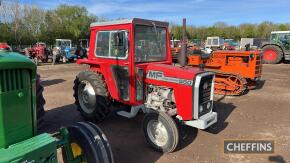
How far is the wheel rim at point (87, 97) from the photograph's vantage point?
550 cm

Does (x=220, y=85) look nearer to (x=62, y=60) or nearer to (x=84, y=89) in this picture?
(x=84, y=89)

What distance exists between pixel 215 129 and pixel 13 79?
14.0 ft

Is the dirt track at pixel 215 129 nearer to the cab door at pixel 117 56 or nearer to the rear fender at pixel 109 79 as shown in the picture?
the rear fender at pixel 109 79

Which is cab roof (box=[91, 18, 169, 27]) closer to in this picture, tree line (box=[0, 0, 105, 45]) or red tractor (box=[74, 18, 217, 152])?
red tractor (box=[74, 18, 217, 152])

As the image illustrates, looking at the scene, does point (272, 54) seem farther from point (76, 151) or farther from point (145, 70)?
point (76, 151)

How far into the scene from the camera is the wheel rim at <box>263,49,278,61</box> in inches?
705

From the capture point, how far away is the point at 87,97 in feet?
18.6

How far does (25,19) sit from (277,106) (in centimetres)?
3121

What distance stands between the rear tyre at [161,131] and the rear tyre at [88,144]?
1.26 m

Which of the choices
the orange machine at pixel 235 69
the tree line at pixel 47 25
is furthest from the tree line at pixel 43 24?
the orange machine at pixel 235 69

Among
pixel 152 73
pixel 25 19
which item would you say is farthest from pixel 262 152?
pixel 25 19

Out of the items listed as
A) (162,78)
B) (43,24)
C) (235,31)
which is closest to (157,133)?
(162,78)

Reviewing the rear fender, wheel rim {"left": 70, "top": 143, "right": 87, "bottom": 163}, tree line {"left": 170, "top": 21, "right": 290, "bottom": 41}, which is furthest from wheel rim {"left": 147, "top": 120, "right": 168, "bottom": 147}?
tree line {"left": 170, "top": 21, "right": 290, "bottom": 41}

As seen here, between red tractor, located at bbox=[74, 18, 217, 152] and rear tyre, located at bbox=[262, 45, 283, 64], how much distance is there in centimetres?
1520
